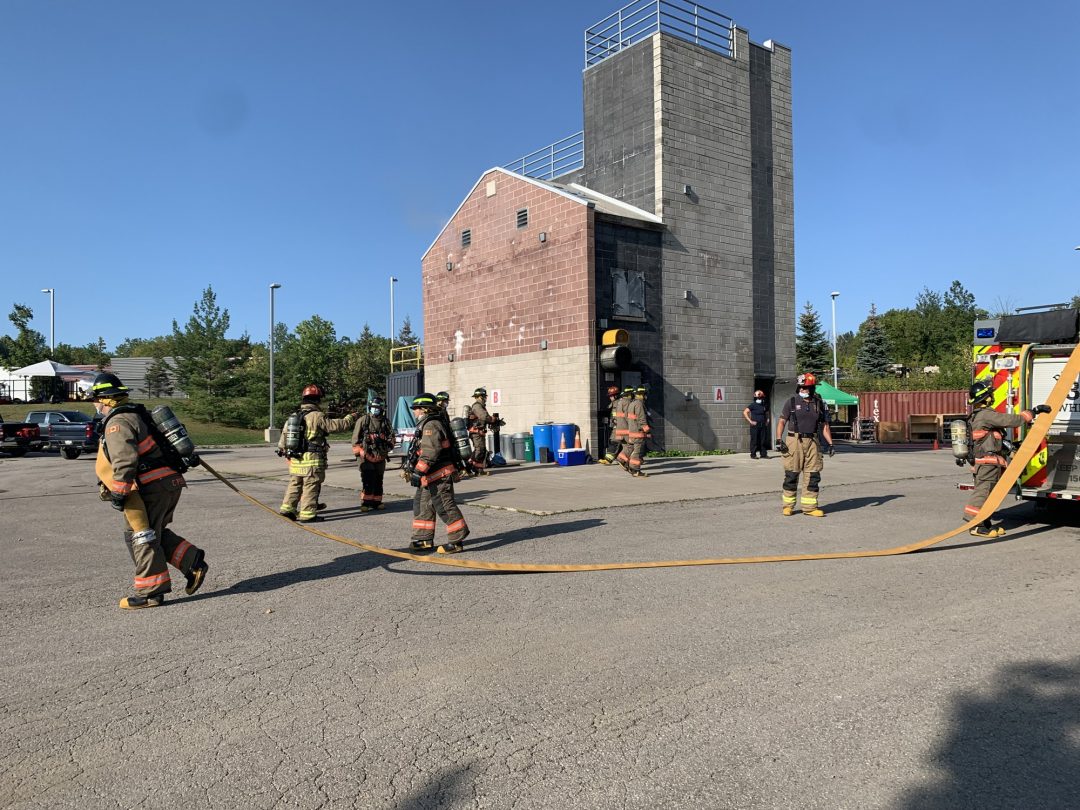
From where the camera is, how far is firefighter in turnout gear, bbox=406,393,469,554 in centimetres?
798

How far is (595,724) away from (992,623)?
3233 millimetres

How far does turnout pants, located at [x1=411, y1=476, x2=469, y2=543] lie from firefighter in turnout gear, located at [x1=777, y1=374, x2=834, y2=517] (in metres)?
4.85

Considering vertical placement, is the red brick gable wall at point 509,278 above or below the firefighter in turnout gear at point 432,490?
above

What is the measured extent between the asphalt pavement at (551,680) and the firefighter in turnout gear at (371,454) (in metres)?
2.96

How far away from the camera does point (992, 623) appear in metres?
5.24

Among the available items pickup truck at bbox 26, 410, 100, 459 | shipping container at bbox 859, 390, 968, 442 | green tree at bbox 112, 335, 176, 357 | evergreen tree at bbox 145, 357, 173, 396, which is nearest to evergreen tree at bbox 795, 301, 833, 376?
shipping container at bbox 859, 390, 968, 442

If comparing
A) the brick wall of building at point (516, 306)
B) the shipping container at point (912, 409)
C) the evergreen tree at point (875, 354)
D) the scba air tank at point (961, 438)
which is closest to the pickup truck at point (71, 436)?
the brick wall of building at point (516, 306)

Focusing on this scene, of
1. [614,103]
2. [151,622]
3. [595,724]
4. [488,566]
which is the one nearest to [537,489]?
[488,566]

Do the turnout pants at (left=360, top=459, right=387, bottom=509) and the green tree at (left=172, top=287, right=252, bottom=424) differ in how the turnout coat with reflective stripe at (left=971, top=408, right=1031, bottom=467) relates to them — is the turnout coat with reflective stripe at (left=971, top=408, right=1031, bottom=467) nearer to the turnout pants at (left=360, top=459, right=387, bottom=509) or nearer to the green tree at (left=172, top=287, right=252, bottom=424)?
the turnout pants at (left=360, top=459, right=387, bottom=509)

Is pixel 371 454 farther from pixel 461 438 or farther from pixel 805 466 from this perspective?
pixel 805 466

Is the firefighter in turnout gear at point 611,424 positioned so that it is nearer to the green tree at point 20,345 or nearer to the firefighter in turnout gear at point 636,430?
the firefighter in turnout gear at point 636,430

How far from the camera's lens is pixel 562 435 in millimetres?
19375

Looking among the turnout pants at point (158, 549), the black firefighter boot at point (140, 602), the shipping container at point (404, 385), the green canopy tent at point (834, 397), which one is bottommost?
the black firefighter boot at point (140, 602)

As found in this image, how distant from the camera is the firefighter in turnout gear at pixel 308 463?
1036 cm
